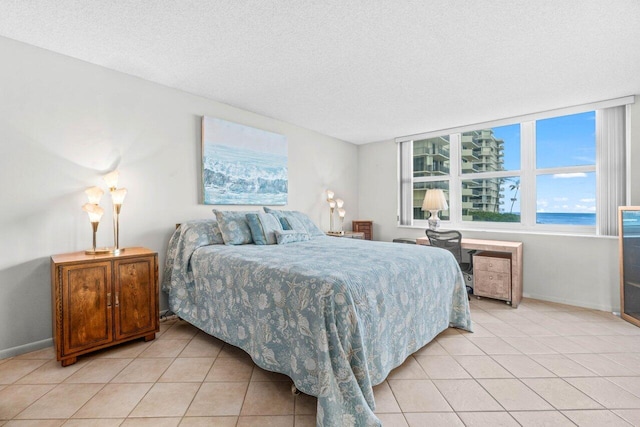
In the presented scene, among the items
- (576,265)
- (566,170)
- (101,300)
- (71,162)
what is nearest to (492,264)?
(576,265)

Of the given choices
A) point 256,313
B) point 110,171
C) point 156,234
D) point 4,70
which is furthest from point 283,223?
point 4,70

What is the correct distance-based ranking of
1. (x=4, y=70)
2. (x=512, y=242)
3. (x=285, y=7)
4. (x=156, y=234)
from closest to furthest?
(x=285, y=7), (x=4, y=70), (x=156, y=234), (x=512, y=242)

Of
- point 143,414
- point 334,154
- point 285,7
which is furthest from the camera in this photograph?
point 334,154

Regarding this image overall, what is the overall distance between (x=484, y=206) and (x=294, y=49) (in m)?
3.70

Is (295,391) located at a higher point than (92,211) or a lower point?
lower

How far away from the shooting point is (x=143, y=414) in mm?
1646

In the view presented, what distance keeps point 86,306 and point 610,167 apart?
5.45 meters

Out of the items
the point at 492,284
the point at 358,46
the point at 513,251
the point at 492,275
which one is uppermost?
the point at 358,46

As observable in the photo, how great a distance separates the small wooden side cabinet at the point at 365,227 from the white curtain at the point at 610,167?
3.10 meters

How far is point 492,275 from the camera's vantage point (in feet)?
12.2

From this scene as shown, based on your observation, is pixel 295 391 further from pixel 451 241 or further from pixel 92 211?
pixel 451 241

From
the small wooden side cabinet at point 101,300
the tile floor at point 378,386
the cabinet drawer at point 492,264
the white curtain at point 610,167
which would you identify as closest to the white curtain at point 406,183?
the cabinet drawer at point 492,264

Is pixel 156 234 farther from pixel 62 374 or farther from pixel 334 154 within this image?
pixel 334 154

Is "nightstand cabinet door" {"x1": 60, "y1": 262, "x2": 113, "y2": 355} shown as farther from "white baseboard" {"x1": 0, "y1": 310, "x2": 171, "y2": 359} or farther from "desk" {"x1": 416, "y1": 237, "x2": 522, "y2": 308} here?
"desk" {"x1": 416, "y1": 237, "x2": 522, "y2": 308}
